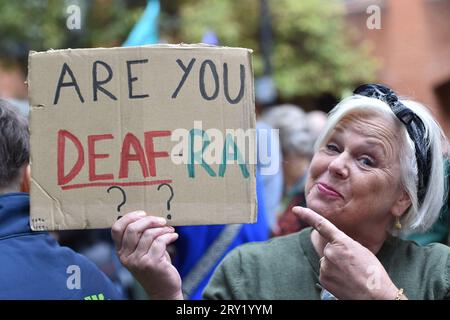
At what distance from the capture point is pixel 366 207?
7.26 feet

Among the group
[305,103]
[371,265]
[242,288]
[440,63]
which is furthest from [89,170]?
[305,103]

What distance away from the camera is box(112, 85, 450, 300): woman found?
7.17 ft

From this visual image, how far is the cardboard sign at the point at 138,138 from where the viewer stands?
2018 millimetres

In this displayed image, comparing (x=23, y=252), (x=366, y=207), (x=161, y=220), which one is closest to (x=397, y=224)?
(x=366, y=207)

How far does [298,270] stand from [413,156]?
1.45ft

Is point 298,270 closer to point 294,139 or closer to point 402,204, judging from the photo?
point 402,204

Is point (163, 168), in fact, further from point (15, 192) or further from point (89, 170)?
point (15, 192)

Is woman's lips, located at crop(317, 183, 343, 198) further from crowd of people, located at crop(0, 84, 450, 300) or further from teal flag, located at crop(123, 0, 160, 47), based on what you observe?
teal flag, located at crop(123, 0, 160, 47)

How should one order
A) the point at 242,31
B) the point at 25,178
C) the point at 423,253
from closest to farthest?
the point at 423,253, the point at 25,178, the point at 242,31

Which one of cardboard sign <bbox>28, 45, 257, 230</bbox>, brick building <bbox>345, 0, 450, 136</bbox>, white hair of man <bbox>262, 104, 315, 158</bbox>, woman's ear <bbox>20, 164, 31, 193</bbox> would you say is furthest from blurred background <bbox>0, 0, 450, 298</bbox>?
cardboard sign <bbox>28, 45, 257, 230</bbox>

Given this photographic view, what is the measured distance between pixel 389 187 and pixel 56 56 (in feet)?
3.12

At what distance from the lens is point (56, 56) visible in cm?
204

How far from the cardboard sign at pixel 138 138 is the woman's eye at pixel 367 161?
350 mm

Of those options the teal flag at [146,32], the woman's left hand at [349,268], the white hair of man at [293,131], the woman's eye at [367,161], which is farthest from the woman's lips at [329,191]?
the white hair of man at [293,131]
